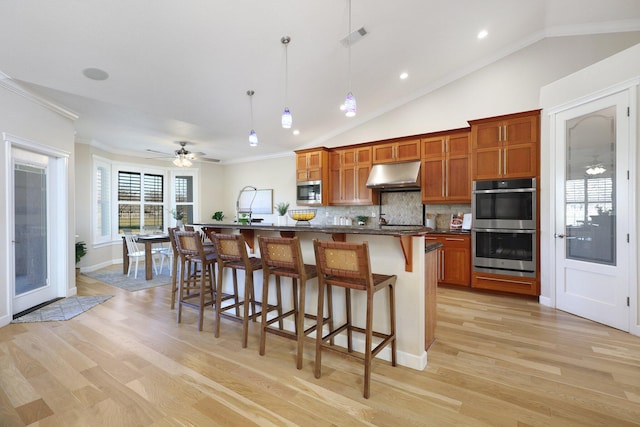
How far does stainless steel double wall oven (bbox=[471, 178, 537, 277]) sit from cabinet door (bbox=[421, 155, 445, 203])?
0.56m

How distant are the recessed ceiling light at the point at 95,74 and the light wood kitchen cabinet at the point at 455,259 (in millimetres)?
4740

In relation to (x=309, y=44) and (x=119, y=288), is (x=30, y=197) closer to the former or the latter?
(x=119, y=288)

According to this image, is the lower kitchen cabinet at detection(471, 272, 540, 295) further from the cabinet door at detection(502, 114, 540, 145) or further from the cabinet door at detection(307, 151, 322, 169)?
the cabinet door at detection(307, 151, 322, 169)

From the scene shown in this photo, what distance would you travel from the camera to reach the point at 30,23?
247 centimetres

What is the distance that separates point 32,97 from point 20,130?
44 centimetres

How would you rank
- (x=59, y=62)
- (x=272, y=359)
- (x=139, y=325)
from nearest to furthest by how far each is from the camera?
(x=272, y=359), (x=59, y=62), (x=139, y=325)

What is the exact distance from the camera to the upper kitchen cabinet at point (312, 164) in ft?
19.6

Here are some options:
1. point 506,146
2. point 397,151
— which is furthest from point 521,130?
point 397,151

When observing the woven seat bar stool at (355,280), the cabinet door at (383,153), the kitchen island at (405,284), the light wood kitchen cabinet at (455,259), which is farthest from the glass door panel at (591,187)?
the woven seat bar stool at (355,280)

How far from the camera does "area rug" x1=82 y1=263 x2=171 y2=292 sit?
478 centimetres

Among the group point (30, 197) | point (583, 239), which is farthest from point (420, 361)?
point (30, 197)

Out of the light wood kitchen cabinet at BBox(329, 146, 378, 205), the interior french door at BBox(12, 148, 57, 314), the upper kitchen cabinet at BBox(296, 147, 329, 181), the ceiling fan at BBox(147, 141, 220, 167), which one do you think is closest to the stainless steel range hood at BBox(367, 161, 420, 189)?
the light wood kitchen cabinet at BBox(329, 146, 378, 205)

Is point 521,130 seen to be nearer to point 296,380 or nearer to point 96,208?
point 296,380

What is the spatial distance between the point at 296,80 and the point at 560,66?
3570mm
